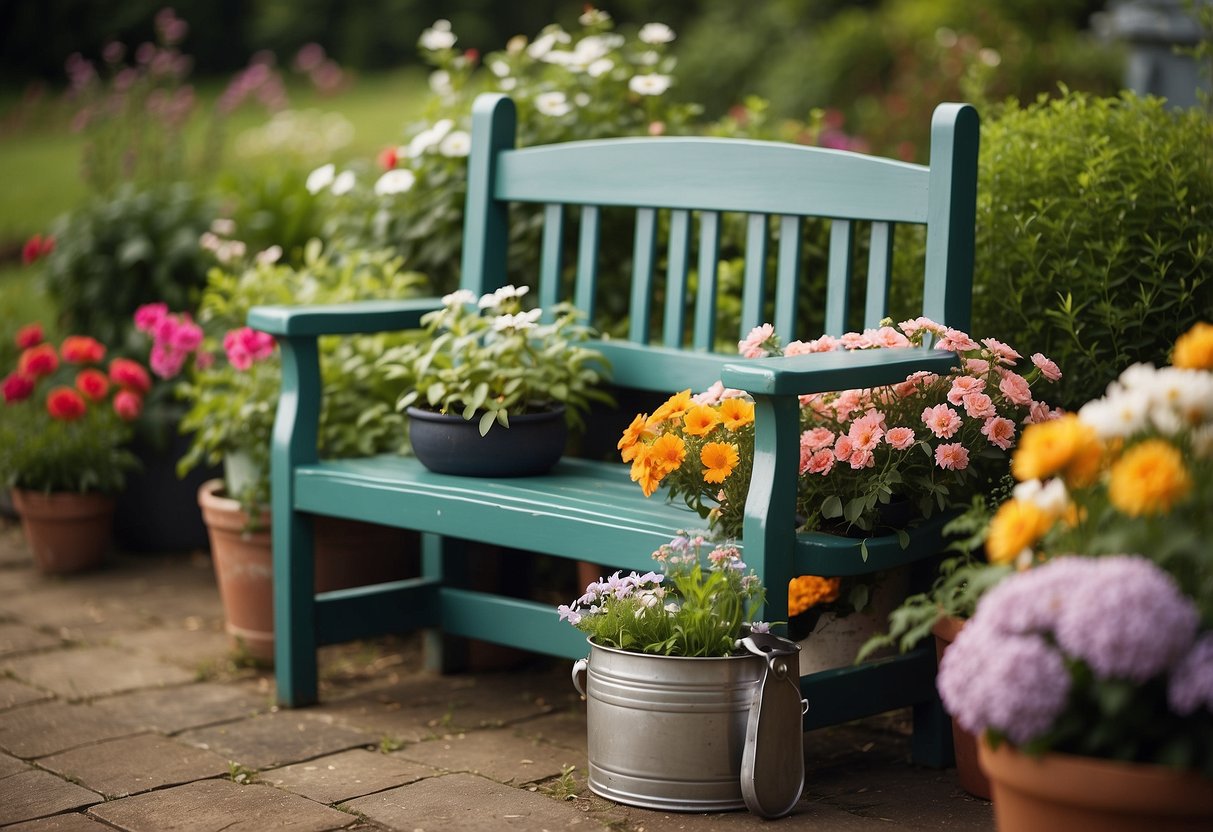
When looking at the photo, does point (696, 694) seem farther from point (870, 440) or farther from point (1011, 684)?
point (1011, 684)

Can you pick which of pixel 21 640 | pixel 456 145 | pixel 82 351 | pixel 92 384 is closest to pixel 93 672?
pixel 21 640

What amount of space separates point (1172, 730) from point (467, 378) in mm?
1684

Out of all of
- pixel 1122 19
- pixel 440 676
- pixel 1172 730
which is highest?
pixel 1122 19

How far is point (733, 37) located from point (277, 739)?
8686 millimetres

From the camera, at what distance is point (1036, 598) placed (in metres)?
1.82

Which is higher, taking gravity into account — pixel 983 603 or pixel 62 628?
pixel 983 603

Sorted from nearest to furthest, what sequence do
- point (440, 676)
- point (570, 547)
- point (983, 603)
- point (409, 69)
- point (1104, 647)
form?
point (1104, 647), point (983, 603), point (570, 547), point (440, 676), point (409, 69)

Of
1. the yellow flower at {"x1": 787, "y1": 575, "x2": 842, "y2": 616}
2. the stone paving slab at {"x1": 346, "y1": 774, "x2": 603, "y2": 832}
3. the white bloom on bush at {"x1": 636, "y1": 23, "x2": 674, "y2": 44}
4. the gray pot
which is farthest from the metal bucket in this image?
the white bloom on bush at {"x1": 636, "y1": 23, "x2": 674, "y2": 44}

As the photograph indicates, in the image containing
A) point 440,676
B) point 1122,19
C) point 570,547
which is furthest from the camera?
point 1122,19

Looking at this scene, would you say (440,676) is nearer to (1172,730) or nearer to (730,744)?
(730,744)

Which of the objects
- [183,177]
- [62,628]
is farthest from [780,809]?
[183,177]

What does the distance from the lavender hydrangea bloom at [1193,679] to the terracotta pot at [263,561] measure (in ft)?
7.33

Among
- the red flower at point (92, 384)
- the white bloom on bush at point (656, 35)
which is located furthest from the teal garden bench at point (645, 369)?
the red flower at point (92, 384)

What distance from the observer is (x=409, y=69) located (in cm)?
1493
